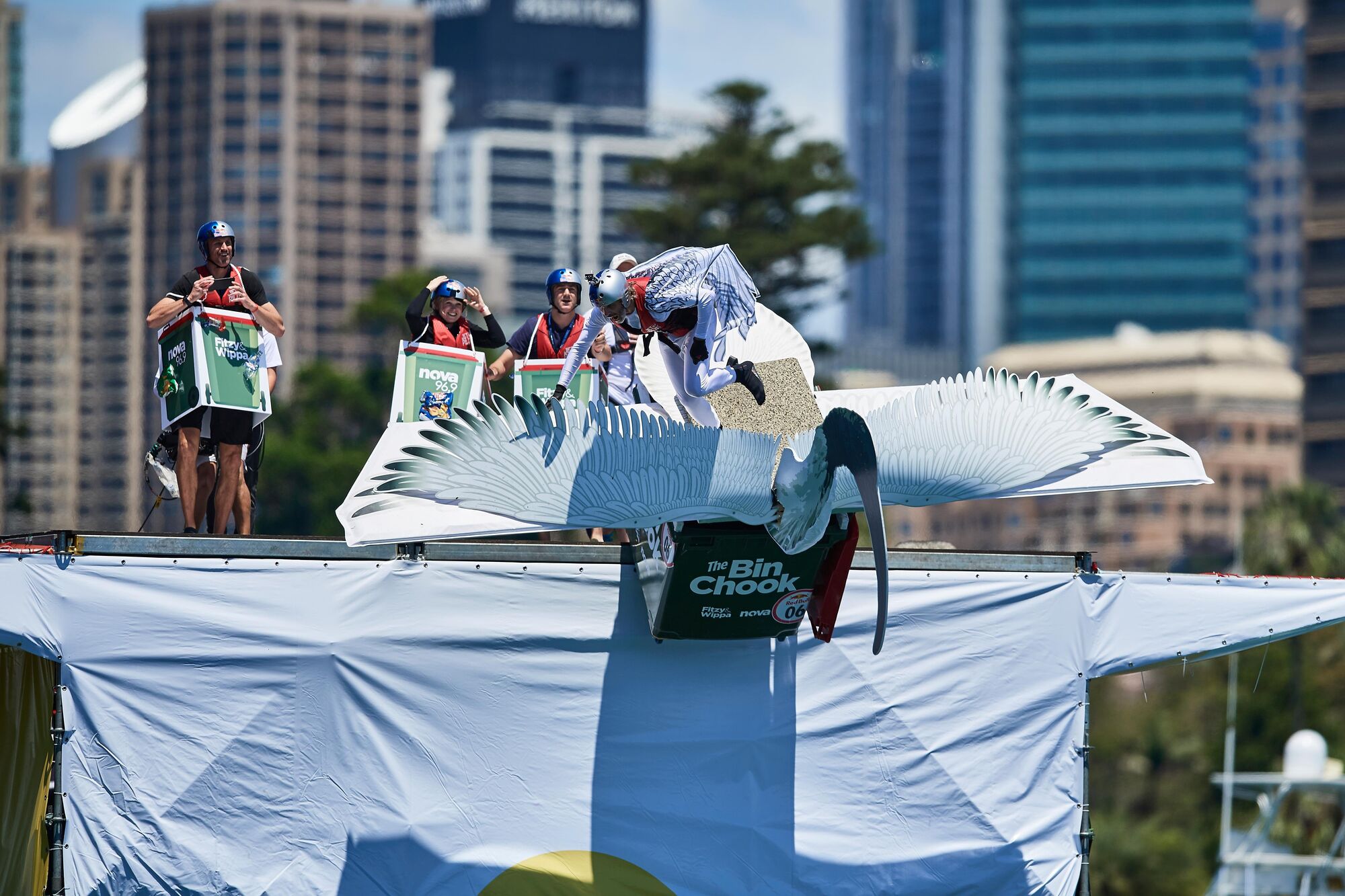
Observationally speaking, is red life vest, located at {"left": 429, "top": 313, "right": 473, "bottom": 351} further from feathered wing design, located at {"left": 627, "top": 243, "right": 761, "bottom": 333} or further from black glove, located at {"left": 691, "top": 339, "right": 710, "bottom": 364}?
black glove, located at {"left": 691, "top": 339, "right": 710, "bottom": 364}

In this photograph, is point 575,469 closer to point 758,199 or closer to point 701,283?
point 701,283

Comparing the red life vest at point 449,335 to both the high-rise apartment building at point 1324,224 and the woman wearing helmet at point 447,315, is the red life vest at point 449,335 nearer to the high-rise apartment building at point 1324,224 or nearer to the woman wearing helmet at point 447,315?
the woman wearing helmet at point 447,315

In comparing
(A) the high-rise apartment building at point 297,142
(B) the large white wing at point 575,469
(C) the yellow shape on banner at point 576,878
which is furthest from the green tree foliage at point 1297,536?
(A) the high-rise apartment building at point 297,142

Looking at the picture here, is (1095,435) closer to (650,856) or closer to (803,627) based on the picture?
(803,627)

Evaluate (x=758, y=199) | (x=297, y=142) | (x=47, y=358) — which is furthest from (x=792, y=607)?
(x=297, y=142)

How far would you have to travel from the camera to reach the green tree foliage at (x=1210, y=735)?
66062 mm

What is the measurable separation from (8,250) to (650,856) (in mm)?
167452

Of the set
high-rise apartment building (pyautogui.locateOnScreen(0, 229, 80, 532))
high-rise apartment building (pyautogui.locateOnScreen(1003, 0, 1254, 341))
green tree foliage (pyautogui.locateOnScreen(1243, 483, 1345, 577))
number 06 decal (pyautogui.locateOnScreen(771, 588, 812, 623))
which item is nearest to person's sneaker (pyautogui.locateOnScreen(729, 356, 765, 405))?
number 06 decal (pyautogui.locateOnScreen(771, 588, 812, 623))

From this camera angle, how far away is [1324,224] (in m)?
132

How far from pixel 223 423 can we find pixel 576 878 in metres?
4.03

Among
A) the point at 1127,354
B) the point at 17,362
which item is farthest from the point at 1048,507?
the point at 17,362

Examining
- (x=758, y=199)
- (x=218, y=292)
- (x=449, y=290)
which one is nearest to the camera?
(x=218, y=292)

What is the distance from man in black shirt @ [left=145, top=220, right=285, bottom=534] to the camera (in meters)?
14.5

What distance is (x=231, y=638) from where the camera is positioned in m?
13.5
